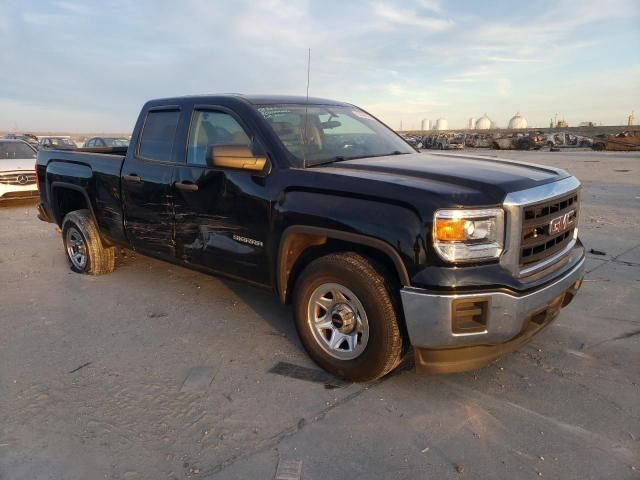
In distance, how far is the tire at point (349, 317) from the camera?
3.00 m

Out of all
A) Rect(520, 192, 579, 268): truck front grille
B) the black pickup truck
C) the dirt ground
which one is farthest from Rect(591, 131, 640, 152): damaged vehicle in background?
Rect(520, 192, 579, 268): truck front grille

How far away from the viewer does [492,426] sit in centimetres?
282

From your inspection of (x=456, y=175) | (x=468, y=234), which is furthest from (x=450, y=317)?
(x=456, y=175)

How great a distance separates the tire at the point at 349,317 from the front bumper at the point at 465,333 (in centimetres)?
17

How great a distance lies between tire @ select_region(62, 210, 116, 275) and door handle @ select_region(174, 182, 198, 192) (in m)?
1.91

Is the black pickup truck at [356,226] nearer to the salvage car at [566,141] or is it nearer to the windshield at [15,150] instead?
the windshield at [15,150]

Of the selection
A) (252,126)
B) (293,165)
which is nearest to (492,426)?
(293,165)

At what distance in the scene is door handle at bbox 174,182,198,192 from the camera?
405 centimetres

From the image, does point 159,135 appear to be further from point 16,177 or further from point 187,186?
point 16,177

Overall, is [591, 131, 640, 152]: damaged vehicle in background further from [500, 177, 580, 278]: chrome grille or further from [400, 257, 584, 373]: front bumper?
[400, 257, 584, 373]: front bumper

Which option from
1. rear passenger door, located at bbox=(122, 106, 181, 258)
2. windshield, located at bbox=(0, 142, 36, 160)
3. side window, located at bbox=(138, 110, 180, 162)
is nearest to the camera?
rear passenger door, located at bbox=(122, 106, 181, 258)

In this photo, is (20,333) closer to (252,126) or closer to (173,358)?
(173,358)

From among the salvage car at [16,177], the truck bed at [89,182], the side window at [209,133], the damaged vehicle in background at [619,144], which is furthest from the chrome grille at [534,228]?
the damaged vehicle in background at [619,144]

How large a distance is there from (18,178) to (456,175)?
11.2 meters
